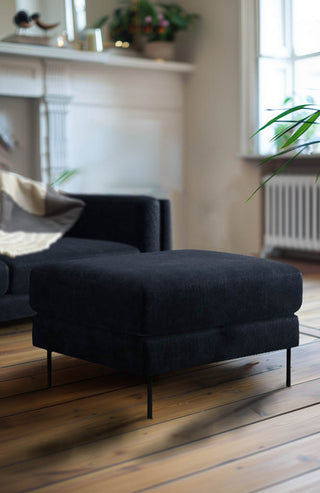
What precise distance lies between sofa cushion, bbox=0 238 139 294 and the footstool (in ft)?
2.06

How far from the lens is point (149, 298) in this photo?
1.72m

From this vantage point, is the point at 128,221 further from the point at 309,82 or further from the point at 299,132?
the point at 309,82

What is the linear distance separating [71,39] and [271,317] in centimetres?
369

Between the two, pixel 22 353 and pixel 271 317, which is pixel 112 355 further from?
pixel 22 353

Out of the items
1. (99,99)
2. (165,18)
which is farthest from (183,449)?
(165,18)

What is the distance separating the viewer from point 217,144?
212 inches

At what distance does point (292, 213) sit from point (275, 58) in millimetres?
1197

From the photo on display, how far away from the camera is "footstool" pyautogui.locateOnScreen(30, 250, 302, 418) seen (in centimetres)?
175

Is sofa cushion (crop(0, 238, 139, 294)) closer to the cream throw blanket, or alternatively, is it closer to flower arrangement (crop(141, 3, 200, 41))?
the cream throw blanket

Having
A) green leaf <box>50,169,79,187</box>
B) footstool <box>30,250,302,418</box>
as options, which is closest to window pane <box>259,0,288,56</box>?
green leaf <box>50,169,79,187</box>

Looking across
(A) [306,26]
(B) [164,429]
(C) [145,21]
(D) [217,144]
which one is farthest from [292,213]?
(B) [164,429]

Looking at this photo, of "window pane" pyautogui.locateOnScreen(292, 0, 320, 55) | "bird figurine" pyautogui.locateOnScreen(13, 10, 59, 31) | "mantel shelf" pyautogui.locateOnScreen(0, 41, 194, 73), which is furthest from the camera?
"window pane" pyautogui.locateOnScreen(292, 0, 320, 55)

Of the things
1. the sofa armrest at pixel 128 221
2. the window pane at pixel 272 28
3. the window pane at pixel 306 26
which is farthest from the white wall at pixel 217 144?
the sofa armrest at pixel 128 221

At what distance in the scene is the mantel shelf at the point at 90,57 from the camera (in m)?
4.46
